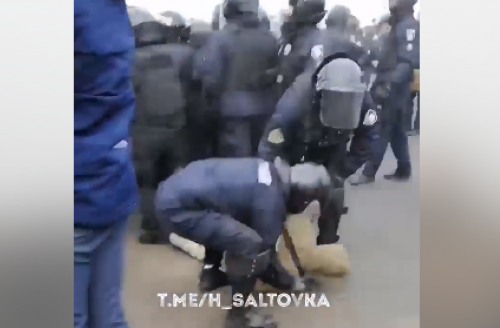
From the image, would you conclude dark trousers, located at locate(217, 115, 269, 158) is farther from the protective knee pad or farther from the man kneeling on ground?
the protective knee pad

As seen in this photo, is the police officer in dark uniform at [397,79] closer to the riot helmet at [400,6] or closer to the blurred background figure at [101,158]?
the riot helmet at [400,6]

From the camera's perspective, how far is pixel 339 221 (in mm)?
1548

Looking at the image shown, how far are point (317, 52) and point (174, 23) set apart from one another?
44 cm

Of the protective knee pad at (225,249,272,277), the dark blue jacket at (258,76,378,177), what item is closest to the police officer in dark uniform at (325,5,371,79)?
the dark blue jacket at (258,76,378,177)

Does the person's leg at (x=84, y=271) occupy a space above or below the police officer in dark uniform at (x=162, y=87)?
below

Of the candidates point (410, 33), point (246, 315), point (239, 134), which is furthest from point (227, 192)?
point (410, 33)

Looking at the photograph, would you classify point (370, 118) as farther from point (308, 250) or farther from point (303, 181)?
point (308, 250)

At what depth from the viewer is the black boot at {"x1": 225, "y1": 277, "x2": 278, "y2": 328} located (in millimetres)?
1548

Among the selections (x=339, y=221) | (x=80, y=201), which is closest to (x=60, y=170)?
(x=80, y=201)

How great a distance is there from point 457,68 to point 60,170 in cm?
124

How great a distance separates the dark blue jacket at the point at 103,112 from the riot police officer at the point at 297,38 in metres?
0.46

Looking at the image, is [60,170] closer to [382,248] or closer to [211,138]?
[211,138]

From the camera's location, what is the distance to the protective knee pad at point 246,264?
1.54 meters

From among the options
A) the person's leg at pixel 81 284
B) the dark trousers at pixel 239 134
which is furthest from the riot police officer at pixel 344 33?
the person's leg at pixel 81 284
